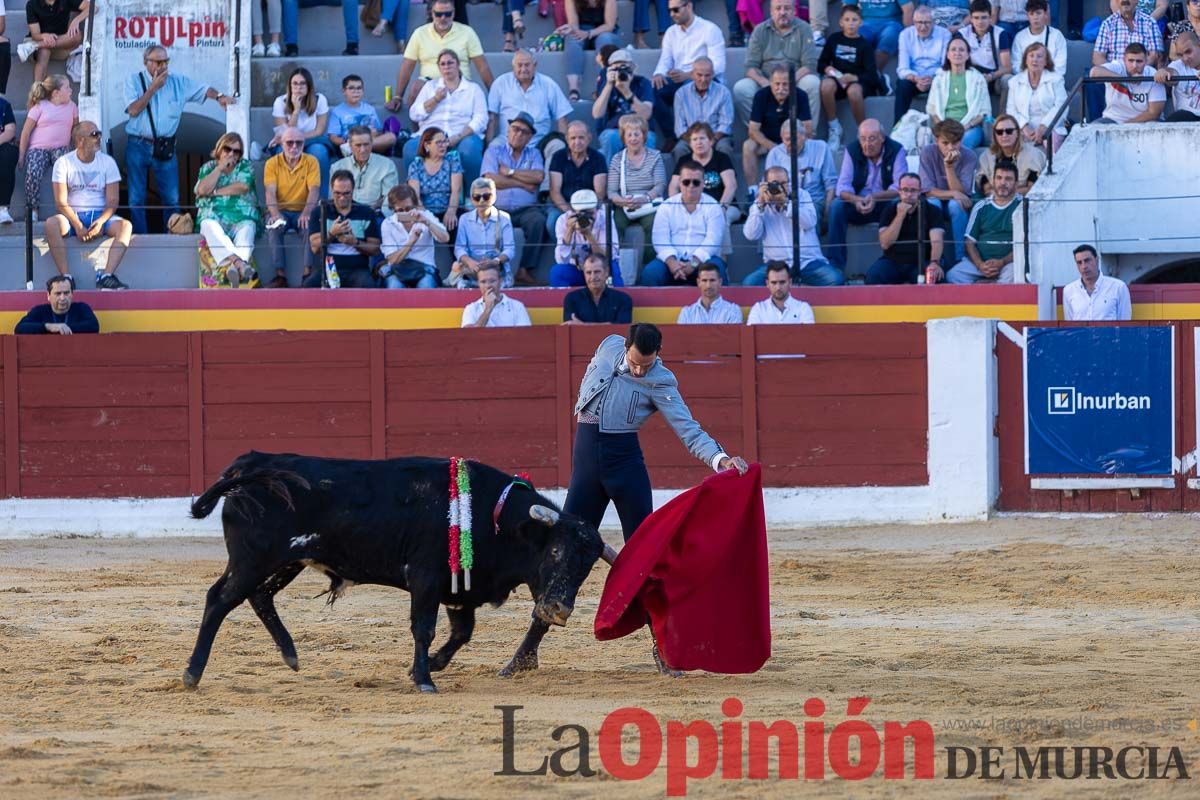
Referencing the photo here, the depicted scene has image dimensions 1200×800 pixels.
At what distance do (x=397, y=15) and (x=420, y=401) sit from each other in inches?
159

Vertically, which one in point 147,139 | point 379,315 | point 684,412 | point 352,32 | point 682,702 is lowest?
point 682,702

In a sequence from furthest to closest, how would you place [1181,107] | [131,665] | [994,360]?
[1181,107] < [994,360] < [131,665]

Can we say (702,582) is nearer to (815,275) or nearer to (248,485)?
(248,485)

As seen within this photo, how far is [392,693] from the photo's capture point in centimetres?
589

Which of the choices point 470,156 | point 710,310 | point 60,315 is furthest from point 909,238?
point 60,315

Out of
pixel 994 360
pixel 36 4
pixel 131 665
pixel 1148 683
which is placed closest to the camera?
pixel 1148 683

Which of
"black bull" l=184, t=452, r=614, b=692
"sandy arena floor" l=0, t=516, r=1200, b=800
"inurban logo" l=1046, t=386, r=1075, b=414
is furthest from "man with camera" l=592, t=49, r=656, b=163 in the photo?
"black bull" l=184, t=452, r=614, b=692

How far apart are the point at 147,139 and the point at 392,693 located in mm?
7448

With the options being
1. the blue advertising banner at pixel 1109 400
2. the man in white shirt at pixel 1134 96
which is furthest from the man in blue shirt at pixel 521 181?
Result: the man in white shirt at pixel 1134 96

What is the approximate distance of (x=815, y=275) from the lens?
11453 mm

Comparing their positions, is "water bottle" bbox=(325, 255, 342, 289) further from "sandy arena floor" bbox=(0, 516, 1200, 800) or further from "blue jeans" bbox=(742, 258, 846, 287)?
"blue jeans" bbox=(742, 258, 846, 287)

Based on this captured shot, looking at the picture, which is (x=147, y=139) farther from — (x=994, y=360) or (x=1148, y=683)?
(x=1148, y=683)

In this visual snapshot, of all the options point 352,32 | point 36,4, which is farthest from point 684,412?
point 36,4

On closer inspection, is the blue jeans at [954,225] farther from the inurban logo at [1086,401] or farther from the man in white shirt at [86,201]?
the man in white shirt at [86,201]
